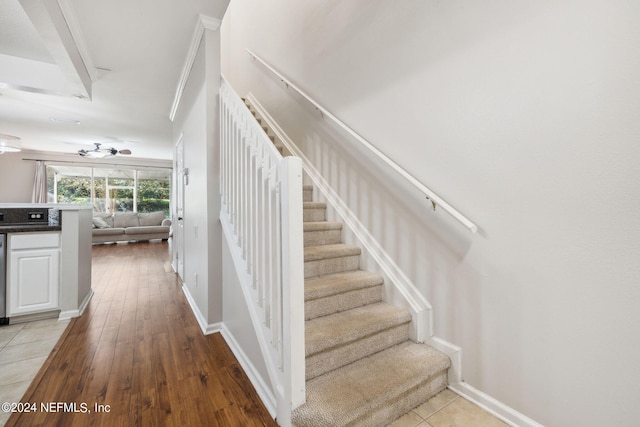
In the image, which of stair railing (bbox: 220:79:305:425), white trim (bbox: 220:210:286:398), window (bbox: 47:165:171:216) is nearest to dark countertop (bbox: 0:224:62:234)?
white trim (bbox: 220:210:286:398)

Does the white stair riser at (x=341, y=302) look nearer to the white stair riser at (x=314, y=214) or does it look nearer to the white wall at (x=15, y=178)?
the white stair riser at (x=314, y=214)

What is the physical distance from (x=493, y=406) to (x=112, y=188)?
10515mm

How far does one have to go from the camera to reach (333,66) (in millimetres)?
2688

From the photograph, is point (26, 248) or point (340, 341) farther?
point (26, 248)

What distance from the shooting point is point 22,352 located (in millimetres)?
2092

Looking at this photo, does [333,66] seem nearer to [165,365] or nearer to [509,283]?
[509,283]

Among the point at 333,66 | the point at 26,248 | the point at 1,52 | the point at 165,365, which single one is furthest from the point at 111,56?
the point at 165,365

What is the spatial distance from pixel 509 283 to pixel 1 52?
4.71 metres

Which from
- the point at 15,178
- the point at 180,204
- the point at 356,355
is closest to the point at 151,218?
the point at 15,178

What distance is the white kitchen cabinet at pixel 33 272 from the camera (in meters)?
2.54

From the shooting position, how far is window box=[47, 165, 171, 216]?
27.2ft

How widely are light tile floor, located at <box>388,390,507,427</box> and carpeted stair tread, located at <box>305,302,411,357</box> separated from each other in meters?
0.42

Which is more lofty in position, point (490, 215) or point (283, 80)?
point (283, 80)

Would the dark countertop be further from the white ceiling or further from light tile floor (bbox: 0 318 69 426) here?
the white ceiling
